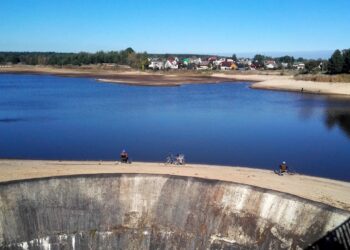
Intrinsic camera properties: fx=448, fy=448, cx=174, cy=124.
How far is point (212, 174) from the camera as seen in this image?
24.2m

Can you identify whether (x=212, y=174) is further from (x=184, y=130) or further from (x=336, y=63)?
(x=336, y=63)

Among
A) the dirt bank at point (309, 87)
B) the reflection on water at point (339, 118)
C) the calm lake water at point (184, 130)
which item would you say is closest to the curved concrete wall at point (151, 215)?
the calm lake water at point (184, 130)

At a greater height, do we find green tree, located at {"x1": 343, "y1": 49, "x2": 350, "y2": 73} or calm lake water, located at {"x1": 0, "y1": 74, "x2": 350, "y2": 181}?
green tree, located at {"x1": 343, "y1": 49, "x2": 350, "y2": 73}

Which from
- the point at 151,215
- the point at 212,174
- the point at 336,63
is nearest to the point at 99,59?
the point at 336,63

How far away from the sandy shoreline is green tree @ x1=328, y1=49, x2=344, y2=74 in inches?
3324

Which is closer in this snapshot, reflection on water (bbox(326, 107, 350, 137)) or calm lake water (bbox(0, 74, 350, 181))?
calm lake water (bbox(0, 74, 350, 181))

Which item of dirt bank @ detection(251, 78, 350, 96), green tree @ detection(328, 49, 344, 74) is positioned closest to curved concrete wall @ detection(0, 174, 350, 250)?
dirt bank @ detection(251, 78, 350, 96)

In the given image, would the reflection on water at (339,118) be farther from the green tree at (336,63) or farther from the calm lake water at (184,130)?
the green tree at (336,63)

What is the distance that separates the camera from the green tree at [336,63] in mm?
102500

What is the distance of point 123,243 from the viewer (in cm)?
1884

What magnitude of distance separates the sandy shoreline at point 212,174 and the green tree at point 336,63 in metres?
84.4

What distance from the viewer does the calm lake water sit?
108 feet

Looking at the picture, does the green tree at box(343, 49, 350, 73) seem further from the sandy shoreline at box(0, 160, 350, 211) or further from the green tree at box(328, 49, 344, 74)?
the sandy shoreline at box(0, 160, 350, 211)

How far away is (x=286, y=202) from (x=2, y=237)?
11.4 meters
